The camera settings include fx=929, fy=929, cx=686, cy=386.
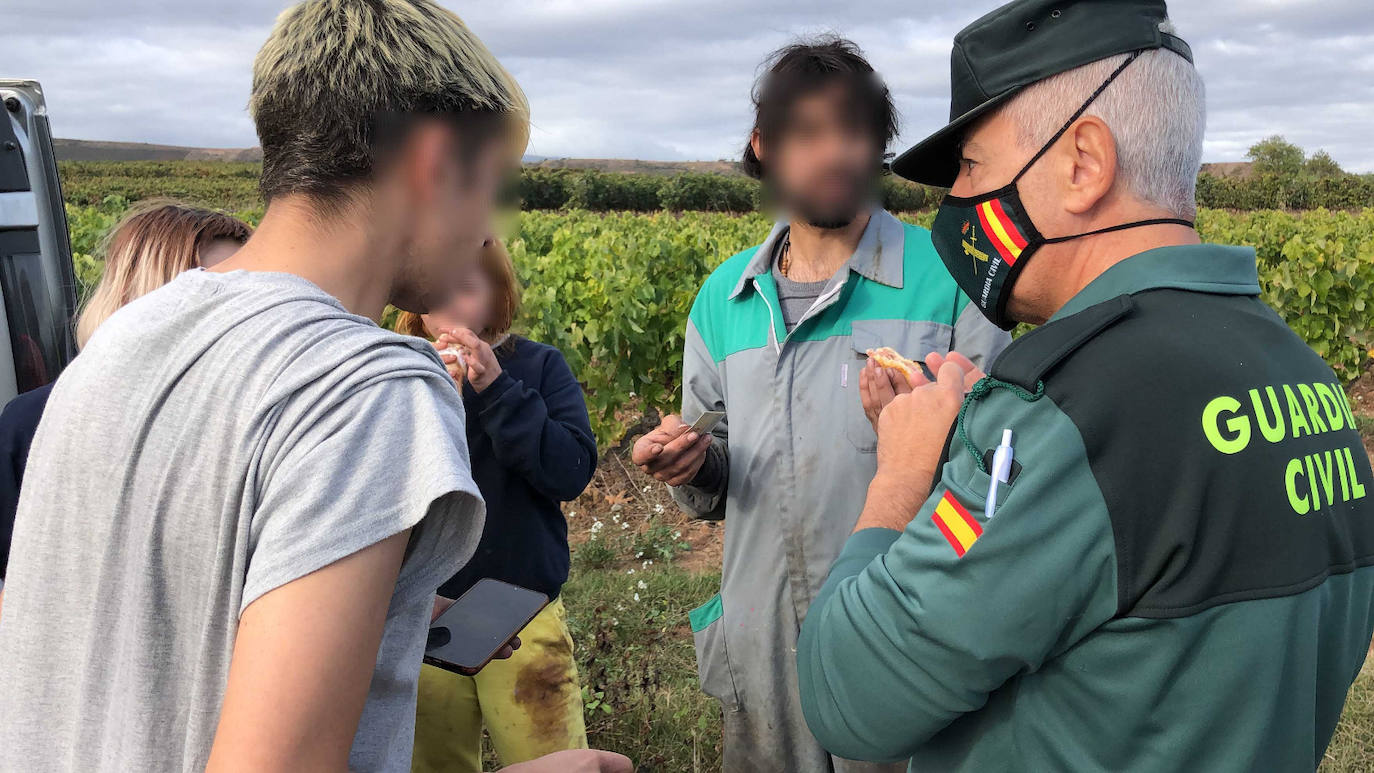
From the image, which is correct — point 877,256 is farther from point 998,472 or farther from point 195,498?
point 195,498

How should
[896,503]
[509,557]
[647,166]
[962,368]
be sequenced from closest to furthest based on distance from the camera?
[896,503]
[962,368]
[509,557]
[647,166]

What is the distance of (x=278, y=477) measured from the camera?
0.98 metres

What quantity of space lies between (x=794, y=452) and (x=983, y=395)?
1.37 metres

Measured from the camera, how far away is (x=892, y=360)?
2.42 m

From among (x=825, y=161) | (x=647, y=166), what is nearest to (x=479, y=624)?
(x=825, y=161)

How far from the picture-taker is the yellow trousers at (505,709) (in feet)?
9.19

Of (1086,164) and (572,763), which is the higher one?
(1086,164)

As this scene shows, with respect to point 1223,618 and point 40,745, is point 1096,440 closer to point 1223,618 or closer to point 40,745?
point 1223,618

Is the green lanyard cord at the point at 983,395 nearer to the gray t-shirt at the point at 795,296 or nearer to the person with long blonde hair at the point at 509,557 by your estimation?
the gray t-shirt at the point at 795,296

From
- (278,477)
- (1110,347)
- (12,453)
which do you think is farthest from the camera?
(12,453)

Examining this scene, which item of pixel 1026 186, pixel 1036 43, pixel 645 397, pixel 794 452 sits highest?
pixel 1036 43

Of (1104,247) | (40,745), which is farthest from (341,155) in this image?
(1104,247)

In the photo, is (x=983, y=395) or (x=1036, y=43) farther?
(x=1036, y=43)

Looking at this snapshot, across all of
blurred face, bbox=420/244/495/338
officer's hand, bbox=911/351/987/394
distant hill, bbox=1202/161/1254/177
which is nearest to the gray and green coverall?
officer's hand, bbox=911/351/987/394
